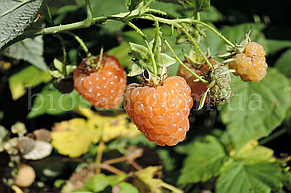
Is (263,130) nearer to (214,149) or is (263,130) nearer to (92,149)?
(214,149)

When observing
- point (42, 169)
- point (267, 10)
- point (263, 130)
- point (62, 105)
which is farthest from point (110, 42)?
point (267, 10)

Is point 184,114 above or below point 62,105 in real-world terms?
above

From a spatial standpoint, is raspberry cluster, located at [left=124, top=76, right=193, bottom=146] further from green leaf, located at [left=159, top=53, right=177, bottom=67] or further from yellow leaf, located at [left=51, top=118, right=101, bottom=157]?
yellow leaf, located at [left=51, top=118, right=101, bottom=157]

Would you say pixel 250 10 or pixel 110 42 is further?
pixel 250 10

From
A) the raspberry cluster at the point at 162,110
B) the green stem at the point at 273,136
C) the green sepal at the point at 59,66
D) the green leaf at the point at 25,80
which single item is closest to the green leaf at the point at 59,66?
the green sepal at the point at 59,66

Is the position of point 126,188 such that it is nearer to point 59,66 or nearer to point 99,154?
point 99,154

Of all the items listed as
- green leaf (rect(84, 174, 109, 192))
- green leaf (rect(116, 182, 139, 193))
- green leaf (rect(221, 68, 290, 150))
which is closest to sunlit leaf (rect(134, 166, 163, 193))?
green leaf (rect(116, 182, 139, 193))
